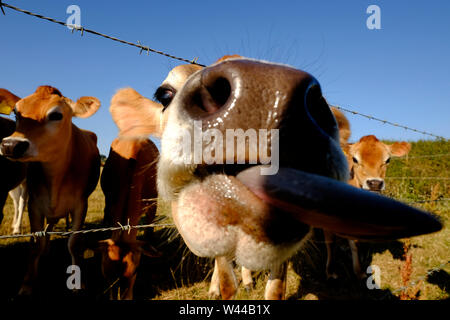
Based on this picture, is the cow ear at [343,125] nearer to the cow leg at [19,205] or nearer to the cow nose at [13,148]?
the cow nose at [13,148]

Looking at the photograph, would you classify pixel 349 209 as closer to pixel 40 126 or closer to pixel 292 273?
pixel 40 126

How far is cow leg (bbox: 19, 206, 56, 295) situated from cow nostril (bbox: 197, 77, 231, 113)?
3041 millimetres

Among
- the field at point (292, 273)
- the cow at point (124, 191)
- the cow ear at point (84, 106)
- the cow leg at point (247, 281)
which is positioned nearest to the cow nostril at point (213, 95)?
the cow at point (124, 191)

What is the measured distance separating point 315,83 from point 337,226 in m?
0.52

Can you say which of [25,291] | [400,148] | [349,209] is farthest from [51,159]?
[400,148]

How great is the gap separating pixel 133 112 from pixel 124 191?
1.31 metres

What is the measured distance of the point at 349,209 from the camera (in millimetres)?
618

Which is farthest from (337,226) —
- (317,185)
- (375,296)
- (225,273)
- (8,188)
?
(8,188)

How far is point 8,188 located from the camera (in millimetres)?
3746

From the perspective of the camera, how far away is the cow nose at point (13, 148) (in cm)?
275

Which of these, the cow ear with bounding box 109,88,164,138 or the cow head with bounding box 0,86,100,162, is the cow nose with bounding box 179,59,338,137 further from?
the cow head with bounding box 0,86,100,162

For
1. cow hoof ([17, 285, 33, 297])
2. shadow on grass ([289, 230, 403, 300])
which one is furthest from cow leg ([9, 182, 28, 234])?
shadow on grass ([289, 230, 403, 300])
